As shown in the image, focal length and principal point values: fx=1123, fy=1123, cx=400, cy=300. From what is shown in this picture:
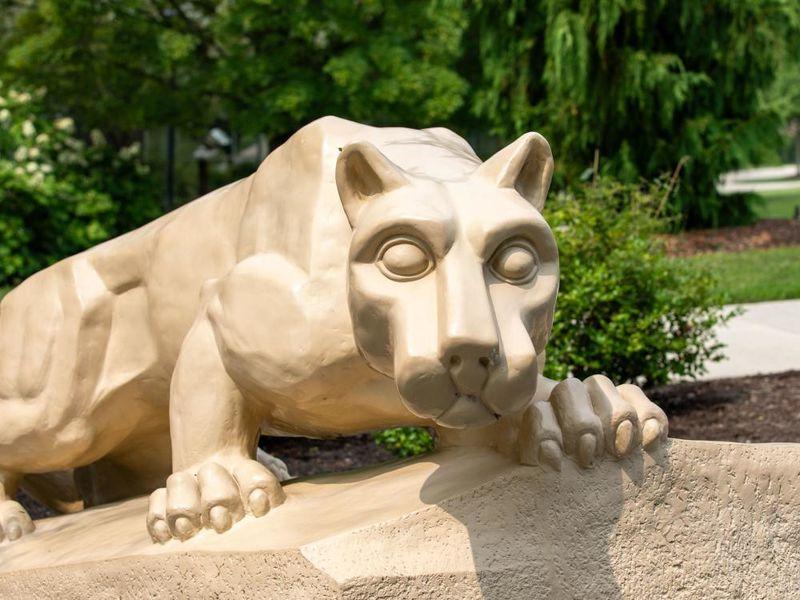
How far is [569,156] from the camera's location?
577 inches

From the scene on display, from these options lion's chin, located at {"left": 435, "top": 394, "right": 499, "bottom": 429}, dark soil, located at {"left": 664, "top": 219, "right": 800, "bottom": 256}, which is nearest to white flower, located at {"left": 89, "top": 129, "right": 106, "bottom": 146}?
dark soil, located at {"left": 664, "top": 219, "right": 800, "bottom": 256}

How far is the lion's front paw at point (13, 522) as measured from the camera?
348cm

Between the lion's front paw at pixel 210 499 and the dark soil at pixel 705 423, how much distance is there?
301 cm

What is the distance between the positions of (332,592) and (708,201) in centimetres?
1322

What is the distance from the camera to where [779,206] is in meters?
24.9

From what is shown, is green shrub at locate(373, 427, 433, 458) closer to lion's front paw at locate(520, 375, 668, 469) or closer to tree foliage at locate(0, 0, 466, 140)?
lion's front paw at locate(520, 375, 668, 469)

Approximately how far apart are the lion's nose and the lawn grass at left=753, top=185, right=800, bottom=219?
→ 48.1ft

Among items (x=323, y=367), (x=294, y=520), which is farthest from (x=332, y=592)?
(x=323, y=367)

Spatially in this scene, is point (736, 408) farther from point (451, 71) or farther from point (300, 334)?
point (451, 71)

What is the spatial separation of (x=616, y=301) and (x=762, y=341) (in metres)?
3.38

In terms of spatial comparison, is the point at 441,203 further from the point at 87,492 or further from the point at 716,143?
the point at 716,143

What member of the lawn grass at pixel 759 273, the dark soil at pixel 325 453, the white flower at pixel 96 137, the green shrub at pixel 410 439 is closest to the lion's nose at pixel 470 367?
the green shrub at pixel 410 439

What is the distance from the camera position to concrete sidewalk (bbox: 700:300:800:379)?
8.16 meters

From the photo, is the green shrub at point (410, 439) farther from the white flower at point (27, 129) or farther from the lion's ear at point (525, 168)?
the white flower at point (27, 129)
